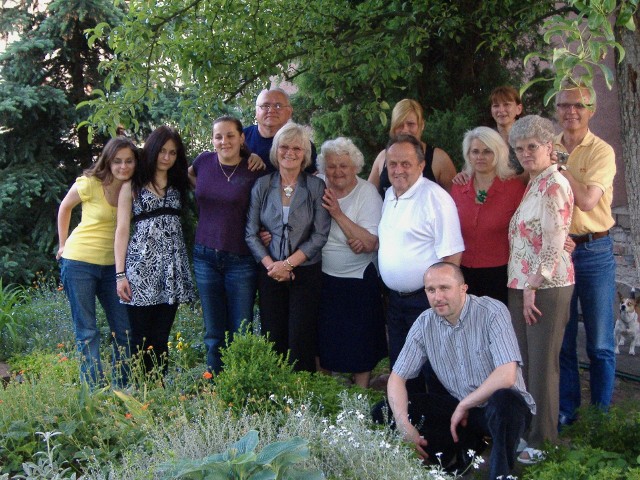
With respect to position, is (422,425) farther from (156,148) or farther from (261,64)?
(261,64)

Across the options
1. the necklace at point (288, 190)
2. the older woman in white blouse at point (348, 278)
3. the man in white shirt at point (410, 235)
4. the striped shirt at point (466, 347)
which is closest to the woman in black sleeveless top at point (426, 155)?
the older woman in white blouse at point (348, 278)

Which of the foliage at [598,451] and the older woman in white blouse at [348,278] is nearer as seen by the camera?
the foliage at [598,451]

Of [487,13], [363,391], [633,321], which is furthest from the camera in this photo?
[633,321]

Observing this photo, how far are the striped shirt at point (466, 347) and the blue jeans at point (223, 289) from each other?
1.28m

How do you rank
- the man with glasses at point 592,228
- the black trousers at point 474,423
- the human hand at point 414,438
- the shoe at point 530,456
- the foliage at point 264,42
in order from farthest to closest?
1. the foliage at point 264,42
2. the man with glasses at point 592,228
3. the shoe at point 530,456
4. the human hand at point 414,438
5. the black trousers at point 474,423

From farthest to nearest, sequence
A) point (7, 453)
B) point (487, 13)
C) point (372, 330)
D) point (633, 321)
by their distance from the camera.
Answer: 1. point (633, 321)
2. point (487, 13)
3. point (372, 330)
4. point (7, 453)

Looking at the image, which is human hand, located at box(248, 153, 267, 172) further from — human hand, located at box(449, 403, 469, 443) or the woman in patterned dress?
human hand, located at box(449, 403, 469, 443)

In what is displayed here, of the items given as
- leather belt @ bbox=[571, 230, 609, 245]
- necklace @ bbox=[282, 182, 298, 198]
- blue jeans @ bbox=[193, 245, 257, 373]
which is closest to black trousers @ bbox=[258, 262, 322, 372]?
blue jeans @ bbox=[193, 245, 257, 373]

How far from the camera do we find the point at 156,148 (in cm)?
482

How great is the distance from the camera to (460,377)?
3783 mm

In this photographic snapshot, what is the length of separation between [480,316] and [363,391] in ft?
2.90

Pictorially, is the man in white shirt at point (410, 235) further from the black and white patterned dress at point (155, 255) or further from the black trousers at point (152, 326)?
the black trousers at point (152, 326)

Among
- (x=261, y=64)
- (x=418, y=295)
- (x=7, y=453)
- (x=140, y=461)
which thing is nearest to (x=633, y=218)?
(x=418, y=295)

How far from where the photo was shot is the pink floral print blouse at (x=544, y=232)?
149 inches
